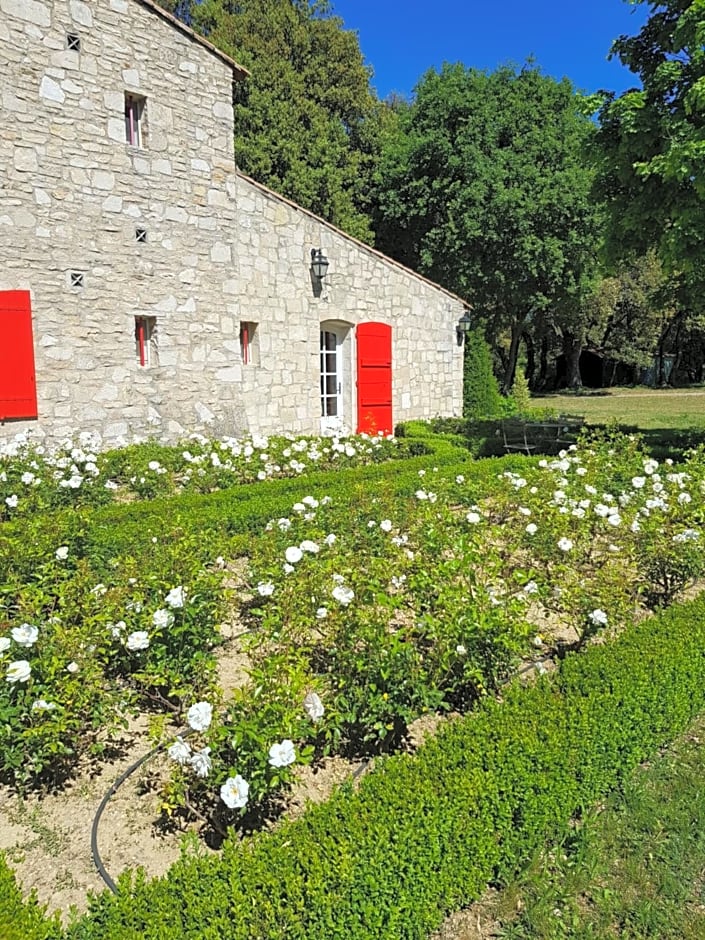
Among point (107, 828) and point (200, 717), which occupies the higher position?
point (200, 717)

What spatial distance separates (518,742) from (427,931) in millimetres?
638

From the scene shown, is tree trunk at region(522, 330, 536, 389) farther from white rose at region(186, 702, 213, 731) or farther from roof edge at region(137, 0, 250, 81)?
white rose at region(186, 702, 213, 731)

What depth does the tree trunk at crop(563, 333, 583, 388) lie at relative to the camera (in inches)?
1172

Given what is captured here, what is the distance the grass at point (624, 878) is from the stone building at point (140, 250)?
6.96 metres

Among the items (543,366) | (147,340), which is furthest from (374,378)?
(543,366)

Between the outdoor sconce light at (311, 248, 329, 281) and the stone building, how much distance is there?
78mm

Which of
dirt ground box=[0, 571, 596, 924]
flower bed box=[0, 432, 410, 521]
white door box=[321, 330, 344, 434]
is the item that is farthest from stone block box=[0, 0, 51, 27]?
dirt ground box=[0, 571, 596, 924]

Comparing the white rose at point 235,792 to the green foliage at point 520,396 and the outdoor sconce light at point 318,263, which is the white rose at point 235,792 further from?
the green foliage at point 520,396

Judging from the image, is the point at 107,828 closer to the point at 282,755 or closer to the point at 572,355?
the point at 282,755

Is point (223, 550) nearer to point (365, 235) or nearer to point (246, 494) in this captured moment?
point (246, 494)

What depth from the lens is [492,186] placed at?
17.0 m

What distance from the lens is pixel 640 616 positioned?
4.20 m

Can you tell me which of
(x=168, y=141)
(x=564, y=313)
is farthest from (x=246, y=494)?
(x=564, y=313)

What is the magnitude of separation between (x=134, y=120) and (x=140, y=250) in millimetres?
1562
